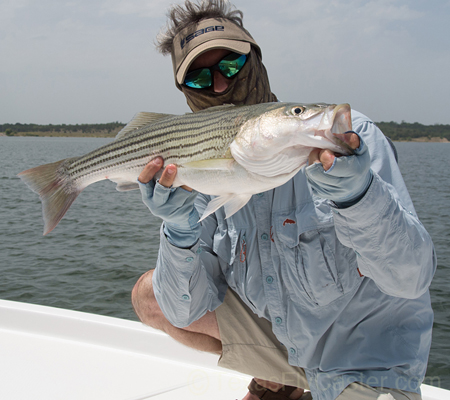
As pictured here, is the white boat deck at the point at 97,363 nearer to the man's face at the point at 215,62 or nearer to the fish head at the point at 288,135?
the fish head at the point at 288,135

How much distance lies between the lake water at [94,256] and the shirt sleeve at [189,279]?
4.40 m

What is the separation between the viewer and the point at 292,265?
247cm

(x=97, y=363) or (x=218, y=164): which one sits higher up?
(x=218, y=164)

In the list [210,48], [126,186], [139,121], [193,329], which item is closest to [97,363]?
[193,329]

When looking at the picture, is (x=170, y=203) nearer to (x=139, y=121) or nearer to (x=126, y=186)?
(x=126, y=186)

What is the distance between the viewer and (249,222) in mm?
2736

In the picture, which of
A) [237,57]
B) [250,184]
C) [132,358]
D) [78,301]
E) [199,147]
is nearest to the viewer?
[250,184]

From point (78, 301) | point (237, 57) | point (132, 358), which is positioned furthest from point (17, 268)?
point (237, 57)

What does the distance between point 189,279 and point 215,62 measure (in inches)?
62.8

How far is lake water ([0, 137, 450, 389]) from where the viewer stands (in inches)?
308

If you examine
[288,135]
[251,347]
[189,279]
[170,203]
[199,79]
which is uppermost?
[199,79]

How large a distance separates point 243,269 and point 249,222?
1.07ft

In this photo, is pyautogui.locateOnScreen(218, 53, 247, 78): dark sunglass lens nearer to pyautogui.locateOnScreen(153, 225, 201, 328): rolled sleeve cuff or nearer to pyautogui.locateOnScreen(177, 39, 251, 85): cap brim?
pyautogui.locateOnScreen(177, 39, 251, 85): cap brim

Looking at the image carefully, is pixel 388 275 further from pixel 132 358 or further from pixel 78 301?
pixel 78 301
